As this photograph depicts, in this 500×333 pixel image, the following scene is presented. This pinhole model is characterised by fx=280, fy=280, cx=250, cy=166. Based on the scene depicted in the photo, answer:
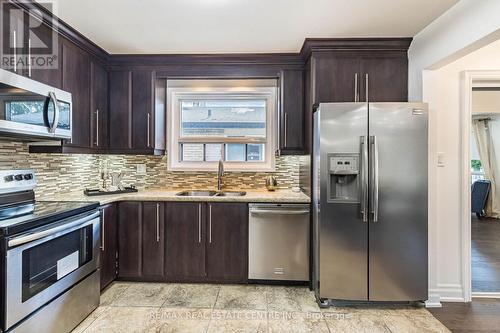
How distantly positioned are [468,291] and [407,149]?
1461mm

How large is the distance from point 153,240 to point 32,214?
1.20 meters

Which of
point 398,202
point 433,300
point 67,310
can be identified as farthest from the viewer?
point 433,300

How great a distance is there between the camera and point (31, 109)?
6.06 ft

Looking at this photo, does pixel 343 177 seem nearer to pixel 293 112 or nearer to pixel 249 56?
pixel 293 112

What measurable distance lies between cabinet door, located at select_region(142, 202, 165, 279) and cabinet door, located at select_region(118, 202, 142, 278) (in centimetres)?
5

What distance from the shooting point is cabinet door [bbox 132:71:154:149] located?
3109 mm

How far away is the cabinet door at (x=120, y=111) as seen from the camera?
10.2 feet

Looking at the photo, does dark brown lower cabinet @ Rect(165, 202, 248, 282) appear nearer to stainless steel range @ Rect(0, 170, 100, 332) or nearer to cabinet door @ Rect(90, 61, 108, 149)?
stainless steel range @ Rect(0, 170, 100, 332)

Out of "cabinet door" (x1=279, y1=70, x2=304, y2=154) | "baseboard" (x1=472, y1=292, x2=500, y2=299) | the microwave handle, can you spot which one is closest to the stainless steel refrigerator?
"cabinet door" (x1=279, y1=70, x2=304, y2=154)

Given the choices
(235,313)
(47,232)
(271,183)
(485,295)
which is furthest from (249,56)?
(485,295)

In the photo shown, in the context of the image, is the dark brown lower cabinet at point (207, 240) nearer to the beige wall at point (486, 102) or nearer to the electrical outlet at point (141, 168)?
the electrical outlet at point (141, 168)

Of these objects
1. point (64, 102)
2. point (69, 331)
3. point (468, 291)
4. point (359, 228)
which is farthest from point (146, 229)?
point (468, 291)

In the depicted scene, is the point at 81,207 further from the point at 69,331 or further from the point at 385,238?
the point at 385,238

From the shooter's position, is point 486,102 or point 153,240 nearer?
point 153,240
